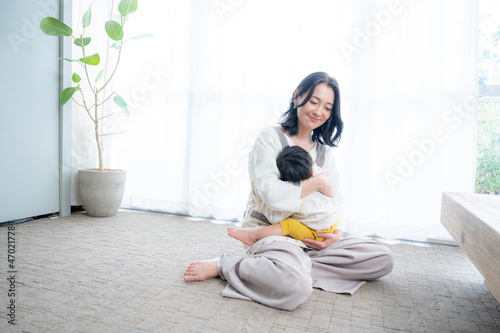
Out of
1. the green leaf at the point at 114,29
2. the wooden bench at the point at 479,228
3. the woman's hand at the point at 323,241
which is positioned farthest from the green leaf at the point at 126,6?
the wooden bench at the point at 479,228

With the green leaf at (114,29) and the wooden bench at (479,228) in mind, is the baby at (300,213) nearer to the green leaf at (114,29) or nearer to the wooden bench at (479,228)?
the wooden bench at (479,228)

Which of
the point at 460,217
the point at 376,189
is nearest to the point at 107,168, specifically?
the point at 376,189

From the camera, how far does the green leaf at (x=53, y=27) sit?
2.07 m

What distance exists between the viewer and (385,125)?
2.24 meters

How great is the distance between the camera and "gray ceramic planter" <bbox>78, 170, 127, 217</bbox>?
239 cm

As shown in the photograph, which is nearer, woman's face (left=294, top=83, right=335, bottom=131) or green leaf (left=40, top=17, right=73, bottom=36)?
woman's face (left=294, top=83, right=335, bottom=131)

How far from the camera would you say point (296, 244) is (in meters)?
1.42

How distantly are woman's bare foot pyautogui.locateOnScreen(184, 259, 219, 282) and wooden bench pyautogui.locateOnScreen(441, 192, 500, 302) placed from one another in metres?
0.84

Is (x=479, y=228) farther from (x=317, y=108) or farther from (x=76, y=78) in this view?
(x=76, y=78)

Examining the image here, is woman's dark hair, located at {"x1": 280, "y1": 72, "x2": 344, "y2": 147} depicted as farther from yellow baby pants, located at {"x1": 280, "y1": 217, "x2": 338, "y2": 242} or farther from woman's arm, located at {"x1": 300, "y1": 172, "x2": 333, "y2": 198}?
yellow baby pants, located at {"x1": 280, "y1": 217, "x2": 338, "y2": 242}

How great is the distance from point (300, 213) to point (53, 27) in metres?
1.74

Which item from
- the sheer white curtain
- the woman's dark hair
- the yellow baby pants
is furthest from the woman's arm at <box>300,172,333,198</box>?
the sheer white curtain

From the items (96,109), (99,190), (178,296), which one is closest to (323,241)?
(178,296)

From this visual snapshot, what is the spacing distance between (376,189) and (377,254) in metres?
0.89
